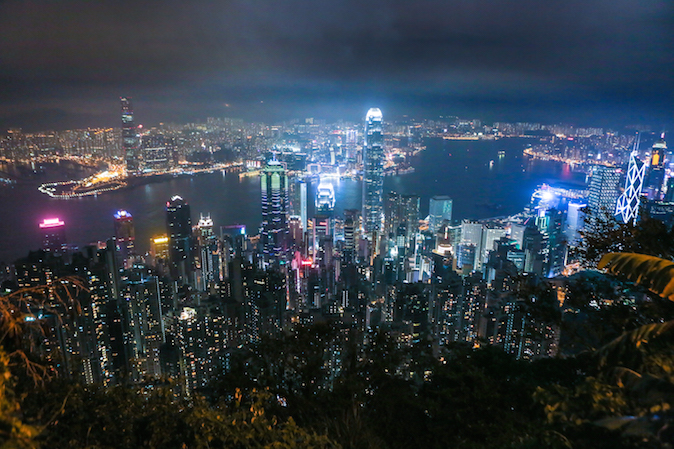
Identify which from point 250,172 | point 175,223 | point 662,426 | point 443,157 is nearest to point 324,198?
point 250,172

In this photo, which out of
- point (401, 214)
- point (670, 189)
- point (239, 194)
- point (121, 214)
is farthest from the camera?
point (401, 214)

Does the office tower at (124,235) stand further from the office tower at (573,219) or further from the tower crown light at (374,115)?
the office tower at (573,219)

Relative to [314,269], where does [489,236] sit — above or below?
above

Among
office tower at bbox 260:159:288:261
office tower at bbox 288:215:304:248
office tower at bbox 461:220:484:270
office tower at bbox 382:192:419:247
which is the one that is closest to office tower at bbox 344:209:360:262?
office tower at bbox 382:192:419:247

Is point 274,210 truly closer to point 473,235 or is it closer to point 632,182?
point 473,235

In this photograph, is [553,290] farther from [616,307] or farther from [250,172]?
[250,172]

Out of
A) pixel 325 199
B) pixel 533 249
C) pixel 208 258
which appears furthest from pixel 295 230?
pixel 533 249

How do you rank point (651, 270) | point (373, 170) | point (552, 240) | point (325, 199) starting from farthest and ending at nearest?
point (373, 170) → point (325, 199) → point (552, 240) → point (651, 270)

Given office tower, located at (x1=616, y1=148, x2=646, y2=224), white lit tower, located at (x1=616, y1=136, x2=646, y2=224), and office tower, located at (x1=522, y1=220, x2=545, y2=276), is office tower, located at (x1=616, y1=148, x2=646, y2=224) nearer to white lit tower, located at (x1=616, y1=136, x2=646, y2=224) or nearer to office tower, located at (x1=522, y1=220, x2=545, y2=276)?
white lit tower, located at (x1=616, y1=136, x2=646, y2=224)
